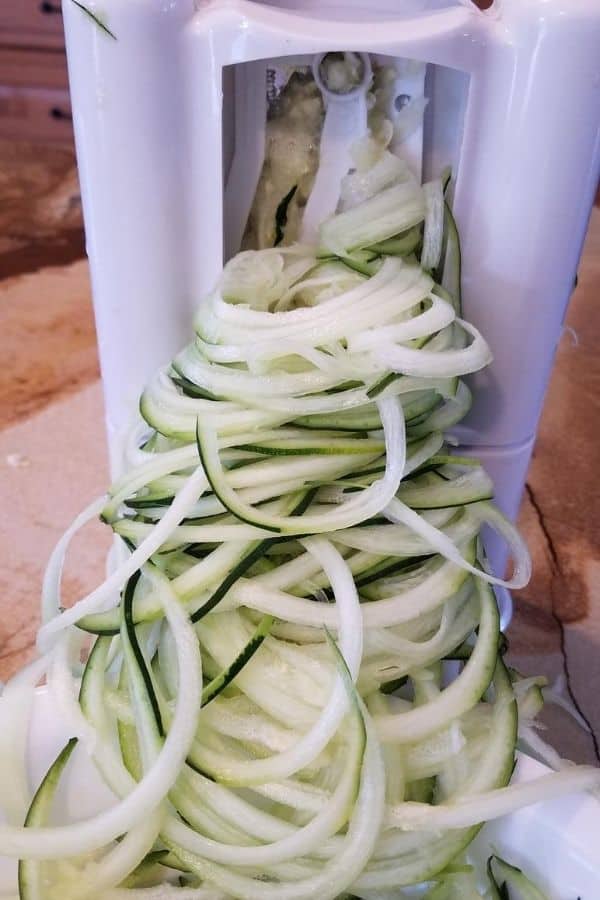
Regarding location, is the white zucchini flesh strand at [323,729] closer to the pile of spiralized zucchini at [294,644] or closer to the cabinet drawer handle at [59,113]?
the pile of spiralized zucchini at [294,644]

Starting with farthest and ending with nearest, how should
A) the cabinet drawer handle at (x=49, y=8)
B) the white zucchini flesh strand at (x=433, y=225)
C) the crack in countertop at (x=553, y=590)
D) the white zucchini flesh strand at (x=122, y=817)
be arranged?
the cabinet drawer handle at (x=49, y=8), the crack in countertop at (x=553, y=590), the white zucchini flesh strand at (x=433, y=225), the white zucchini flesh strand at (x=122, y=817)

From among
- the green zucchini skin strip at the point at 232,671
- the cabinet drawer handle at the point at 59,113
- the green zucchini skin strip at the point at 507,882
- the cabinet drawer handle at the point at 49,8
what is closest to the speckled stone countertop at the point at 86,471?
the green zucchini skin strip at the point at 507,882

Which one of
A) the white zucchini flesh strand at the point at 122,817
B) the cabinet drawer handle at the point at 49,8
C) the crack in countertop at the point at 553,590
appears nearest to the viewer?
the white zucchini flesh strand at the point at 122,817

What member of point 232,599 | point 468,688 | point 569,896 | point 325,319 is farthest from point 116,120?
point 569,896

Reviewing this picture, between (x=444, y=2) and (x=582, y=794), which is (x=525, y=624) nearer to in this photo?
(x=582, y=794)

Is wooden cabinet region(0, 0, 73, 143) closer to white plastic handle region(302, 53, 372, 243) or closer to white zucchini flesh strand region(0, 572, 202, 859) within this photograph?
white plastic handle region(302, 53, 372, 243)

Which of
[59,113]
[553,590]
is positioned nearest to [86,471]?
[553,590]

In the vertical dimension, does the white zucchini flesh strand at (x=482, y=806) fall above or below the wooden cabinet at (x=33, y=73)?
below

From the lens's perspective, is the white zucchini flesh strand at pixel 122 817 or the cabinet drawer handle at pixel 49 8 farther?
the cabinet drawer handle at pixel 49 8
